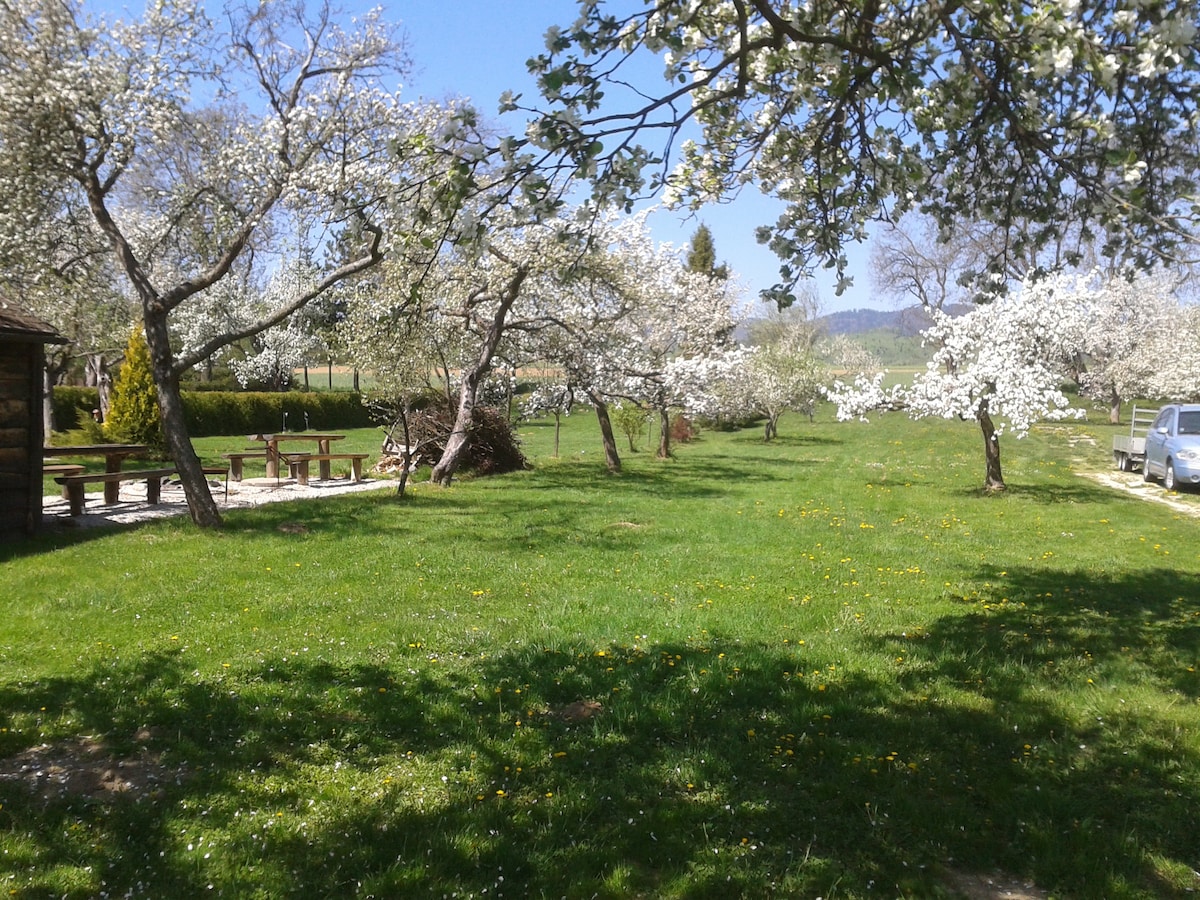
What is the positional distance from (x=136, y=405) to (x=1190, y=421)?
23.1 meters

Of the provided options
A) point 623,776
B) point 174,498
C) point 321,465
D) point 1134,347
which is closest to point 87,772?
point 623,776

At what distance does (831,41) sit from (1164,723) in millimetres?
4370

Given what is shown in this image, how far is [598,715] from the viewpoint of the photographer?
16.3ft

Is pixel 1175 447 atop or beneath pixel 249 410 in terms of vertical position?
beneath

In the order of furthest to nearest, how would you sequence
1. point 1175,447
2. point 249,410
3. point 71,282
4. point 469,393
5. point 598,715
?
point 249,410
point 1175,447
point 469,393
point 71,282
point 598,715

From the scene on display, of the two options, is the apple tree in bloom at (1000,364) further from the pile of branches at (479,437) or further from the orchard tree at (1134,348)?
the orchard tree at (1134,348)

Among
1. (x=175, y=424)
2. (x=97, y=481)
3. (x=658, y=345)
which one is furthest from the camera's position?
(x=658, y=345)

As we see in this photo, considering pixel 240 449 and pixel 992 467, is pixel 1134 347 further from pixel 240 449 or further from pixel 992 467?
pixel 240 449

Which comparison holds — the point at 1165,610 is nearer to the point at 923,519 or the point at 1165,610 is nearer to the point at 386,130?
Result: the point at 923,519

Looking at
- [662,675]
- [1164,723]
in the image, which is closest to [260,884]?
[662,675]

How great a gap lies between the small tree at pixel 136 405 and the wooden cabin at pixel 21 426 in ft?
32.3

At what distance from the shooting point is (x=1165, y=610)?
7.75 meters

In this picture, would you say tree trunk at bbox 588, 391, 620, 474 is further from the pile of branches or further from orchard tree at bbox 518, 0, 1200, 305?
orchard tree at bbox 518, 0, 1200, 305

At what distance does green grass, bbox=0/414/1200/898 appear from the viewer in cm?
348
